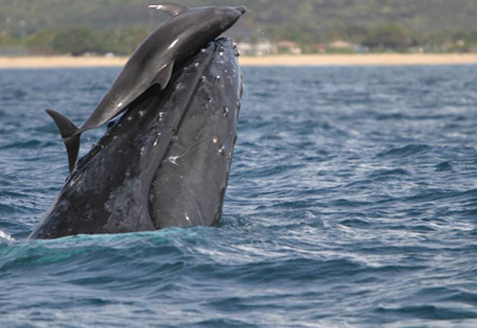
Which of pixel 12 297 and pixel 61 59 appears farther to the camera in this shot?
pixel 61 59

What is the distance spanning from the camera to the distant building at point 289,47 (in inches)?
5728

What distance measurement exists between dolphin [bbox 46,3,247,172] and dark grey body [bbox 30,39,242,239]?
0.20 m

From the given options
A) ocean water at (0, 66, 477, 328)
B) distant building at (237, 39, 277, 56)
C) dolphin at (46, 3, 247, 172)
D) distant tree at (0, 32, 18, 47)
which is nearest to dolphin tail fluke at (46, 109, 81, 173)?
dolphin at (46, 3, 247, 172)

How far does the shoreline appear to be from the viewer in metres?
130

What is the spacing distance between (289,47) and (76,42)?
113 feet

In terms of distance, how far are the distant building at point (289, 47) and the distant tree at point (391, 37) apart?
14.4m

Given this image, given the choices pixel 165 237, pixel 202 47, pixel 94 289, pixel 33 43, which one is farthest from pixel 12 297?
pixel 33 43

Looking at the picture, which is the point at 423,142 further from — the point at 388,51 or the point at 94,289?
the point at 388,51

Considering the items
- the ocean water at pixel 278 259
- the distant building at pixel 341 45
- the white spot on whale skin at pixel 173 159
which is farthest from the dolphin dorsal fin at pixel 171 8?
the distant building at pixel 341 45

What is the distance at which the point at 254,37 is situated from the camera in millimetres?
151750

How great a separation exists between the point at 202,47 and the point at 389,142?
10.8m

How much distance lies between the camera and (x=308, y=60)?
136875mm

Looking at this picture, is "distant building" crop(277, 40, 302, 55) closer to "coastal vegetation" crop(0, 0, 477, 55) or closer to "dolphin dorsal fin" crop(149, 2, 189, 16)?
"coastal vegetation" crop(0, 0, 477, 55)

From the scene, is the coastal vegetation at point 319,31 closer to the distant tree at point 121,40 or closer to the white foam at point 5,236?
the distant tree at point 121,40
